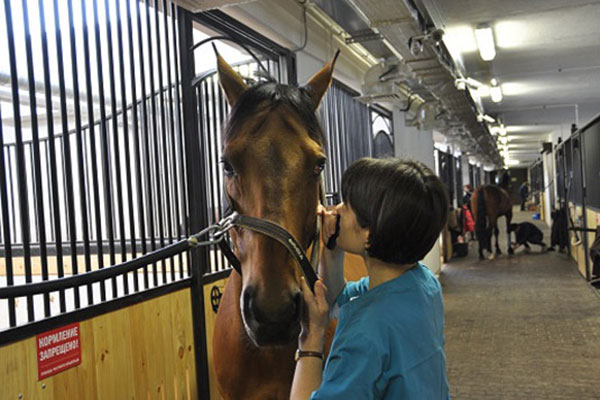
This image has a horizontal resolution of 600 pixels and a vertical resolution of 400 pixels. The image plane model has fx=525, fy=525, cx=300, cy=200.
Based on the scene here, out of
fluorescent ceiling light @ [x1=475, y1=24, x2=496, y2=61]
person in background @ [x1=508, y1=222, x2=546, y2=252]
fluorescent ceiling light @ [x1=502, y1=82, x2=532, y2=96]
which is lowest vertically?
person in background @ [x1=508, y1=222, x2=546, y2=252]

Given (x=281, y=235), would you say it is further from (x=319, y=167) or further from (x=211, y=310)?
(x=211, y=310)

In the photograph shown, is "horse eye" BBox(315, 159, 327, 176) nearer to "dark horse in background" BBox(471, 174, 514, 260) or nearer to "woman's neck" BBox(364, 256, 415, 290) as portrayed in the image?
"woman's neck" BBox(364, 256, 415, 290)

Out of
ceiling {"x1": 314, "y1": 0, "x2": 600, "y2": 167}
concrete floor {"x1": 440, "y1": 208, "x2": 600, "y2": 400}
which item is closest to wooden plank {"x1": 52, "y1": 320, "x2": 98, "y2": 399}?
ceiling {"x1": 314, "y1": 0, "x2": 600, "y2": 167}

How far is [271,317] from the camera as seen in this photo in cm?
117

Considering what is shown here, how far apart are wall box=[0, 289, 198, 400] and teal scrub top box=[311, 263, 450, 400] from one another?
1.20 m

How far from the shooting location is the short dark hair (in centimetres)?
92

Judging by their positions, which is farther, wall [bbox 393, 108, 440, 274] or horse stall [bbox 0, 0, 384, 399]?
wall [bbox 393, 108, 440, 274]

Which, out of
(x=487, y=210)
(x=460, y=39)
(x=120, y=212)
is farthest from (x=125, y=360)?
(x=487, y=210)

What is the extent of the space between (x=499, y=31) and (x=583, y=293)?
121 inches

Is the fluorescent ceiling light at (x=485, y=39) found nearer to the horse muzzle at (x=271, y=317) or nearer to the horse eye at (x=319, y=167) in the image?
the horse eye at (x=319, y=167)

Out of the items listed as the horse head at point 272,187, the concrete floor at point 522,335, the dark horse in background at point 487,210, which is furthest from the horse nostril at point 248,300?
the dark horse in background at point 487,210

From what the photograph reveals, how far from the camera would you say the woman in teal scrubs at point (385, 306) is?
0.86 meters

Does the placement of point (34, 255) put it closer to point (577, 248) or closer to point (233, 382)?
point (233, 382)

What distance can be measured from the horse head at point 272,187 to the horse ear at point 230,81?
0.09 meters
